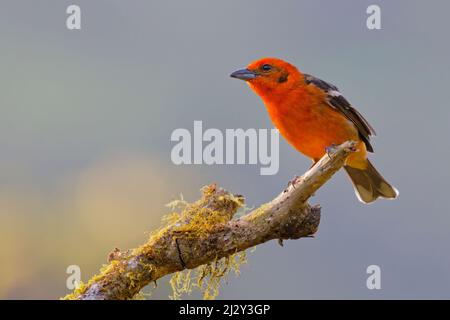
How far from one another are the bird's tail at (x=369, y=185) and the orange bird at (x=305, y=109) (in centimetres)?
42

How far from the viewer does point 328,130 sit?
6.42 m

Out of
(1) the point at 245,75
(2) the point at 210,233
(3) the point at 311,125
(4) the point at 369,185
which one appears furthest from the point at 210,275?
(4) the point at 369,185

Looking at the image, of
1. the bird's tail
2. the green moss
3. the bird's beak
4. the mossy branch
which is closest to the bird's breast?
the bird's beak

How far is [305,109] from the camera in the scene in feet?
21.3

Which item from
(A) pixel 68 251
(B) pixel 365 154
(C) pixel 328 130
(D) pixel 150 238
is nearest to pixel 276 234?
(D) pixel 150 238

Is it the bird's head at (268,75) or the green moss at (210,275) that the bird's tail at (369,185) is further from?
the green moss at (210,275)

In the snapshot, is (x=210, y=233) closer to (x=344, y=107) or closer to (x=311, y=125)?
(x=311, y=125)

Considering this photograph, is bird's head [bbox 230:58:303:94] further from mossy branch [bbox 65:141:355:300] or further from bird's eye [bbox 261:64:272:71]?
mossy branch [bbox 65:141:355:300]

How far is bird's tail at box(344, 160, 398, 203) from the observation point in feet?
24.0

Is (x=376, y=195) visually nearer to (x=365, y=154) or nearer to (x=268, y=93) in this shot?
(x=365, y=154)

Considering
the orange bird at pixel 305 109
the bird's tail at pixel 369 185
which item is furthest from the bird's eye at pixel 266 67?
the bird's tail at pixel 369 185

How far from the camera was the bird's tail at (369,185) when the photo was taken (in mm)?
7305

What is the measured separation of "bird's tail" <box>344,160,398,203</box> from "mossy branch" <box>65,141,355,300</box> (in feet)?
7.08

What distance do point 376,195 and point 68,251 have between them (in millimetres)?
6408
